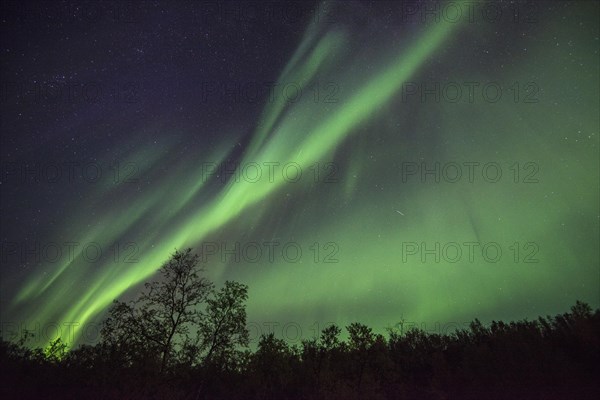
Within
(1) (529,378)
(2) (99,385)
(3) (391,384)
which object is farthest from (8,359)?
(1) (529,378)

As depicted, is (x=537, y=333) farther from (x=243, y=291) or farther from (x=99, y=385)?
(x=99, y=385)

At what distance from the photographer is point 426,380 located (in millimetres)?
77188

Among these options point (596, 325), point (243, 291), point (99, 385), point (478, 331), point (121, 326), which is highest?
point (478, 331)

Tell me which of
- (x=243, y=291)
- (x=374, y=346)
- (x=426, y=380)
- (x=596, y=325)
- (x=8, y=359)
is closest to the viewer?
(x=243, y=291)

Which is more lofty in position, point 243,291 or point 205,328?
point 243,291

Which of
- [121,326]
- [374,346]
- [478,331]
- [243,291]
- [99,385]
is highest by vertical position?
[478,331]

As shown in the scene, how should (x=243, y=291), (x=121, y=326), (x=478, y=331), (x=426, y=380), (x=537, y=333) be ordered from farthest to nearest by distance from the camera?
1. (x=478, y=331)
2. (x=537, y=333)
3. (x=426, y=380)
4. (x=243, y=291)
5. (x=121, y=326)

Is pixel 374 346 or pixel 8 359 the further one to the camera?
pixel 374 346

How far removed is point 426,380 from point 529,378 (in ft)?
72.4

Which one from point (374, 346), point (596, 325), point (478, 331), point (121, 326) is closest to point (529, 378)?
point (374, 346)

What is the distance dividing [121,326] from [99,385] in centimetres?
998

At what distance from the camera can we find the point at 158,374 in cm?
3028

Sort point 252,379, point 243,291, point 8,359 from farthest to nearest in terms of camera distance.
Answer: point 252,379
point 8,359
point 243,291

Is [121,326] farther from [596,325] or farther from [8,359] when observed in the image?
[596,325]
